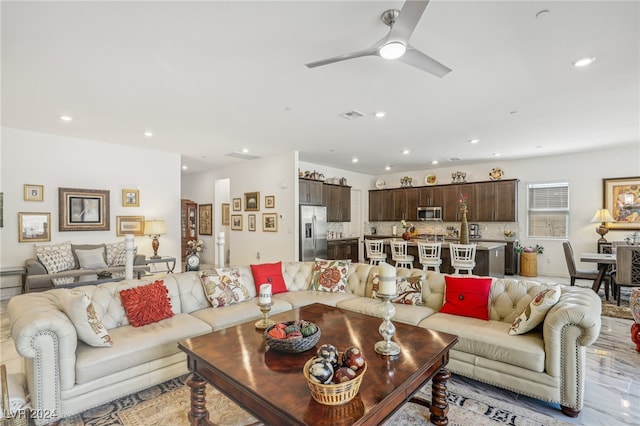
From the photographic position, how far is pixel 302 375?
65.9 inches

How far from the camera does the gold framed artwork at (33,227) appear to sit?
5.18m

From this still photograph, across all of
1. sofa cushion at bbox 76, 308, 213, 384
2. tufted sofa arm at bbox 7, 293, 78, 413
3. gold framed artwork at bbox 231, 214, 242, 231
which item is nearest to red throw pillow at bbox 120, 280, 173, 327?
sofa cushion at bbox 76, 308, 213, 384

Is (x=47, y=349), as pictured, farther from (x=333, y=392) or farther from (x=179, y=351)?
(x=333, y=392)

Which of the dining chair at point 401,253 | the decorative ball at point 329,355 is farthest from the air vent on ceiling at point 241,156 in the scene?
the decorative ball at point 329,355

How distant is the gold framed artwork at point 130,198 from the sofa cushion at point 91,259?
1158 millimetres

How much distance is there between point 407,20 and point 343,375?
204 centimetres

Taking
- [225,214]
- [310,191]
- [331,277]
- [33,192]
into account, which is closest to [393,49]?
[331,277]

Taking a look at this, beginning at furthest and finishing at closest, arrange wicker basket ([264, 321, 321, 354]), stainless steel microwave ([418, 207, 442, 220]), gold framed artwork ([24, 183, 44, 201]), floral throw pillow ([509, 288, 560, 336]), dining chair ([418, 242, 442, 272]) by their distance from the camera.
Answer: stainless steel microwave ([418, 207, 442, 220]), dining chair ([418, 242, 442, 272]), gold framed artwork ([24, 183, 44, 201]), floral throw pillow ([509, 288, 560, 336]), wicker basket ([264, 321, 321, 354])

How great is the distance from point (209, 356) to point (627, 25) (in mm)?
Result: 3805

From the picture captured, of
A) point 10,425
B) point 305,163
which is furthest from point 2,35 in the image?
point 305,163

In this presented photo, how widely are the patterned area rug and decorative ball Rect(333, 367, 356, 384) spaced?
3.28ft

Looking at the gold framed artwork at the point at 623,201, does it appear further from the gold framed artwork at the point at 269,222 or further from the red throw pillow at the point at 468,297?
the gold framed artwork at the point at 269,222

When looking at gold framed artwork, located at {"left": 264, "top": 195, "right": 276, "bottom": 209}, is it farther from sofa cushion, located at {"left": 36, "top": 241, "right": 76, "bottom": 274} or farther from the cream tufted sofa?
the cream tufted sofa

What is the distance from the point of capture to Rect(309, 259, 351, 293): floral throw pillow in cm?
394
